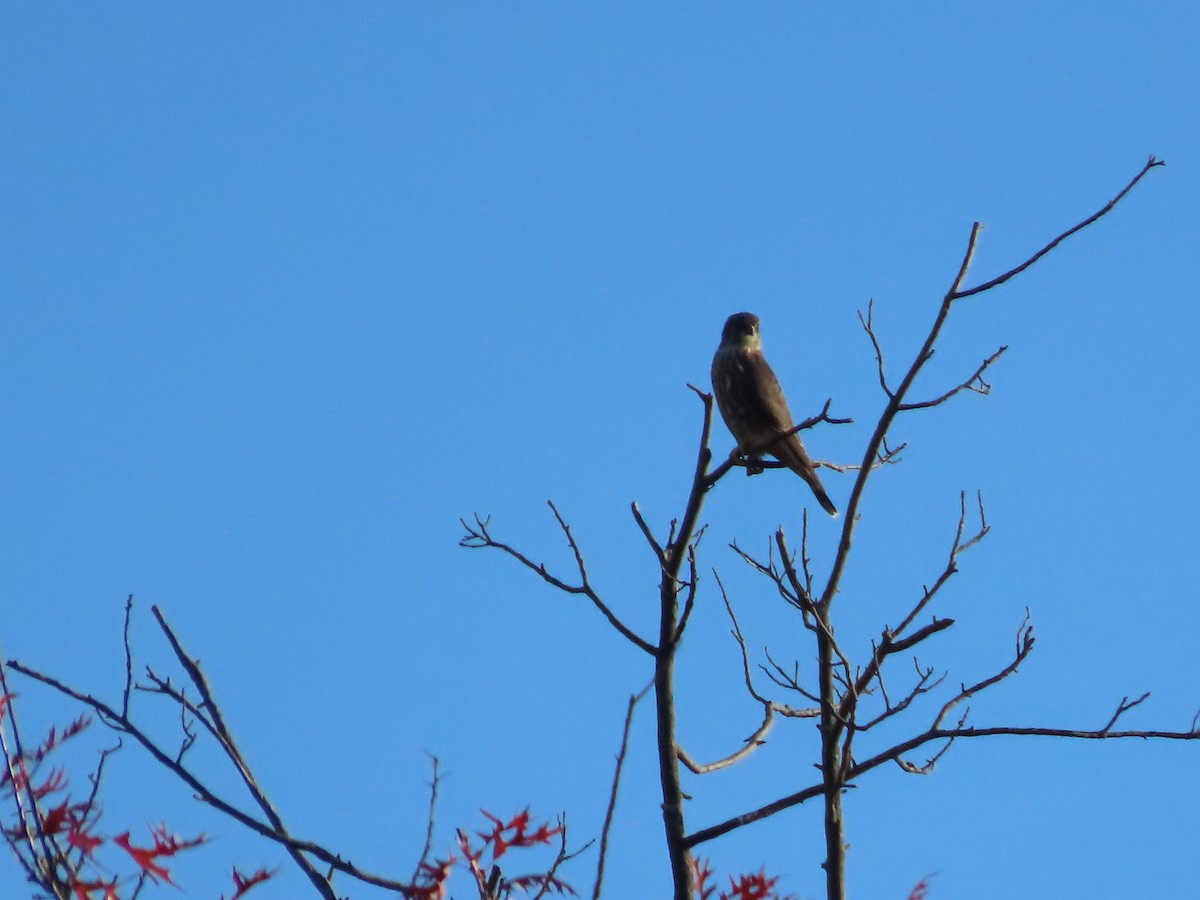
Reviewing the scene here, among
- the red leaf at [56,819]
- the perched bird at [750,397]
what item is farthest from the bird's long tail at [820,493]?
the red leaf at [56,819]

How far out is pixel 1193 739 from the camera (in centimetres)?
401

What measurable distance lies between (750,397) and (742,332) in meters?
0.57

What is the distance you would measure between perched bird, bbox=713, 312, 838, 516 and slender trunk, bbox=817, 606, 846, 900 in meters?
3.45

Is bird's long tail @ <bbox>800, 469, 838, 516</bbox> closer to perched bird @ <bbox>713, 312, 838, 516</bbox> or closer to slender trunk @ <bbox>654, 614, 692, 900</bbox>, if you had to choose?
perched bird @ <bbox>713, 312, 838, 516</bbox>

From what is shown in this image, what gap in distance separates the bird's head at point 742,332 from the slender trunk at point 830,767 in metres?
4.26

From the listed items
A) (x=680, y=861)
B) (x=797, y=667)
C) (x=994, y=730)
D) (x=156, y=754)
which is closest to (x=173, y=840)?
(x=156, y=754)

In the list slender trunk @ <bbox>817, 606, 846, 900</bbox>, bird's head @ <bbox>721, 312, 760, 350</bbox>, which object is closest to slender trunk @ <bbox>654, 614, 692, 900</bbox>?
slender trunk @ <bbox>817, 606, 846, 900</bbox>

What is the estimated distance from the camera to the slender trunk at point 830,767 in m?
3.84

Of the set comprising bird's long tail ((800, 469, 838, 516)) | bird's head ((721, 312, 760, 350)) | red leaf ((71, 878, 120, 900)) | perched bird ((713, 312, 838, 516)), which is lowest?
red leaf ((71, 878, 120, 900))

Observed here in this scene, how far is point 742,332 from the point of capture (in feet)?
27.6

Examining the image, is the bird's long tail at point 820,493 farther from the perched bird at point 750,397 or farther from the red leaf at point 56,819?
the red leaf at point 56,819

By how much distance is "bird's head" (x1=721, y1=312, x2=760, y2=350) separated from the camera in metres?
8.34

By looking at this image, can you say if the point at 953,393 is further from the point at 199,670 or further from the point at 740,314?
the point at 740,314

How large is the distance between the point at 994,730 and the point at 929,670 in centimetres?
37
